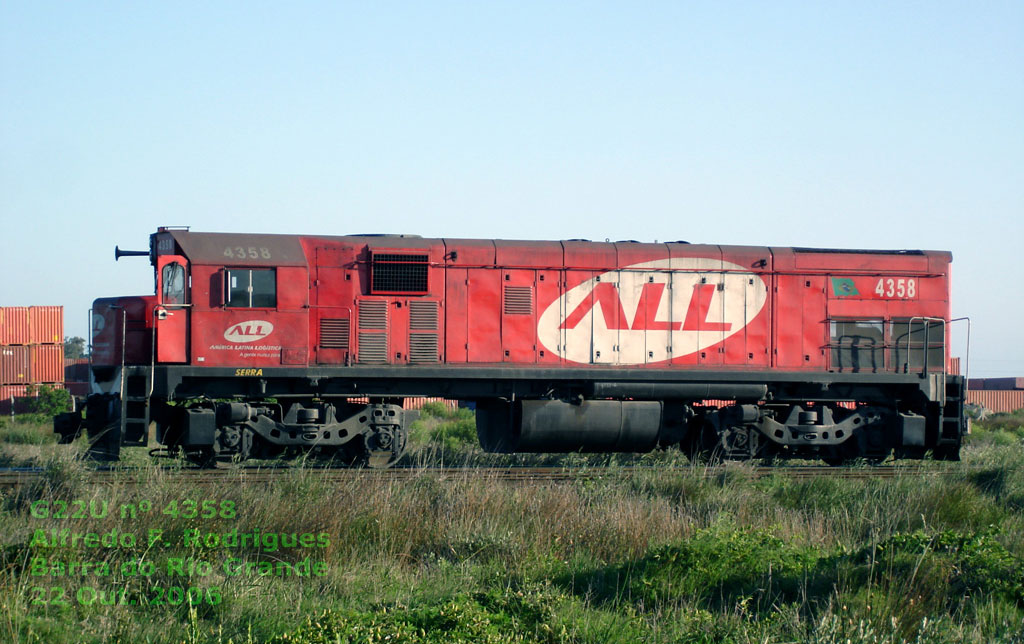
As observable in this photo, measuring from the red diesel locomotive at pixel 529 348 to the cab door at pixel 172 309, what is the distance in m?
0.03

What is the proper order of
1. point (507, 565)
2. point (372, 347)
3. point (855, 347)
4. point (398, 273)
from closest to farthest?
point (507, 565), point (372, 347), point (398, 273), point (855, 347)

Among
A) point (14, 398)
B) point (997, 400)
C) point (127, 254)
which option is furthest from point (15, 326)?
point (997, 400)

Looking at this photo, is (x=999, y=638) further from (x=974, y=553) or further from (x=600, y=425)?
(x=600, y=425)

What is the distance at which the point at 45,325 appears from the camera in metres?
36.8

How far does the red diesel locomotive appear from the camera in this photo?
12789 mm

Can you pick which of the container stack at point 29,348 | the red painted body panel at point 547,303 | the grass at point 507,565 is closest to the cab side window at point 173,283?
the red painted body panel at point 547,303

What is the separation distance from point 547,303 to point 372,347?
108 inches

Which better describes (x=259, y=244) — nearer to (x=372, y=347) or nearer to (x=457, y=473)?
(x=372, y=347)

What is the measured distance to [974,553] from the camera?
23.8ft

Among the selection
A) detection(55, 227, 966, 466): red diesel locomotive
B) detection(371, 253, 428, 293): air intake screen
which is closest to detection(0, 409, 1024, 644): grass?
detection(55, 227, 966, 466): red diesel locomotive

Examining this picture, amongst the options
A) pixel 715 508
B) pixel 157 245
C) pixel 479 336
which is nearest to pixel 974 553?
pixel 715 508

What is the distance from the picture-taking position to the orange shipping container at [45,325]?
36.6 m

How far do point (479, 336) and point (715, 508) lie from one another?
4.80 m

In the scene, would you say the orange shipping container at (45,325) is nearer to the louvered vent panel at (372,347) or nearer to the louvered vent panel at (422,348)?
the louvered vent panel at (372,347)
